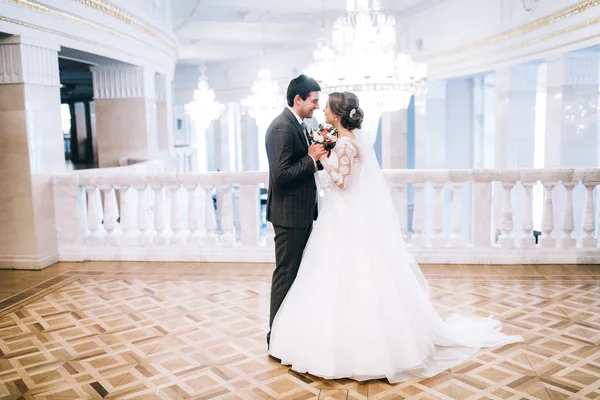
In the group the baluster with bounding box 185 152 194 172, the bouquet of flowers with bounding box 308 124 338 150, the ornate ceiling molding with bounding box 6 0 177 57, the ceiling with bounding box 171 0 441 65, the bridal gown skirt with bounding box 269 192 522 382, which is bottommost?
the bridal gown skirt with bounding box 269 192 522 382

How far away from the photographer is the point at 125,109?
10.5 metres

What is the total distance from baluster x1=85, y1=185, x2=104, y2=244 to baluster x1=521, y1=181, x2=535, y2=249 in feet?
16.3

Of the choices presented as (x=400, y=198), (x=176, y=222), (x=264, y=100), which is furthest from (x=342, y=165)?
(x=264, y=100)

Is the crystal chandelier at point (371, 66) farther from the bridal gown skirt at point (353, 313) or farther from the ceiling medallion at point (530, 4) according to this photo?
the bridal gown skirt at point (353, 313)

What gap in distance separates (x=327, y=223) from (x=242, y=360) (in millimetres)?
1139

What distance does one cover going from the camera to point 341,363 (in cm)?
376

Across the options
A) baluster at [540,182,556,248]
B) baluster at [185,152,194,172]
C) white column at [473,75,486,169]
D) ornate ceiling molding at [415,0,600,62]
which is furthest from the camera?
baluster at [185,152,194,172]

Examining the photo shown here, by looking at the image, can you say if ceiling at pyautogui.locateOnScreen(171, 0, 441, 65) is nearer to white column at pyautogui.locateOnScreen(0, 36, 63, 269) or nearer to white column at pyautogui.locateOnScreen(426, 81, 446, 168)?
white column at pyautogui.locateOnScreen(426, 81, 446, 168)

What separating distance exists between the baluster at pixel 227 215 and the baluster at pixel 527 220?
3.28m

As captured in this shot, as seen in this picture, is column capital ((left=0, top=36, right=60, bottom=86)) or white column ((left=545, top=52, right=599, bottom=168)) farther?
white column ((left=545, top=52, right=599, bottom=168))

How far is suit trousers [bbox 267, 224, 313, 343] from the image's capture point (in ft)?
13.6

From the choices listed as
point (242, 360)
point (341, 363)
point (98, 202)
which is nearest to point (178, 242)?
point (98, 202)

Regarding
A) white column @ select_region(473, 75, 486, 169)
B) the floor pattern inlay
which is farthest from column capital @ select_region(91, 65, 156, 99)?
white column @ select_region(473, 75, 486, 169)

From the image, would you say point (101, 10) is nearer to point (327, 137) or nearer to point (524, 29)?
point (327, 137)
